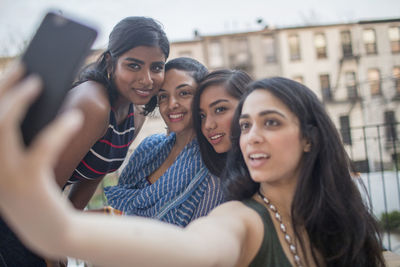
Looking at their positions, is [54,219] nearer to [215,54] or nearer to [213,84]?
[213,84]

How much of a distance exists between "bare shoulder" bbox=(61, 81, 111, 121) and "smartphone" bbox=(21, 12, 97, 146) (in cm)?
96

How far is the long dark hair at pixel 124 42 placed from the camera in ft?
6.09

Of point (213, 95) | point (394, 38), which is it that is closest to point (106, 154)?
point (213, 95)

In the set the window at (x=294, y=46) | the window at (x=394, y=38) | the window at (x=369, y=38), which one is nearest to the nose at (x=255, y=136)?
the window at (x=294, y=46)

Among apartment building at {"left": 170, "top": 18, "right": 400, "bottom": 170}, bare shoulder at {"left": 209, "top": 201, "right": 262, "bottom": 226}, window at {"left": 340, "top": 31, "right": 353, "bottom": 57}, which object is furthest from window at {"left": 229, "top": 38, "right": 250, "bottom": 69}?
bare shoulder at {"left": 209, "top": 201, "right": 262, "bottom": 226}

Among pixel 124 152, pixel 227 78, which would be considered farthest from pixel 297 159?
pixel 124 152

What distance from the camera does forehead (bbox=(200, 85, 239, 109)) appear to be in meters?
1.97

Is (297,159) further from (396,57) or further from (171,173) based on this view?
(396,57)

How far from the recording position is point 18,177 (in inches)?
22.1

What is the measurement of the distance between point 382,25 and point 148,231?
22873 millimetres

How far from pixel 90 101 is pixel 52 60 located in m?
1.13

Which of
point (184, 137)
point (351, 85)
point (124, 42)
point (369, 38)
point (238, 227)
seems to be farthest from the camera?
point (369, 38)

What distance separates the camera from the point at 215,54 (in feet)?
66.2

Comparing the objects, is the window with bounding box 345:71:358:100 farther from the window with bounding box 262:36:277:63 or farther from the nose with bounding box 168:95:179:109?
the nose with bounding box 168:95:179:109
